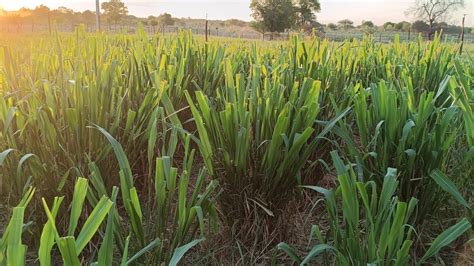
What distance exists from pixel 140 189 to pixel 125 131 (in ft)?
0.87

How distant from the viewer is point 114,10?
166 feet

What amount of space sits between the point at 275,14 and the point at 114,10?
18.8 meters

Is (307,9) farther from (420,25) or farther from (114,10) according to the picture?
(114,10)

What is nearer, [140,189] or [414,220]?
[414,220]

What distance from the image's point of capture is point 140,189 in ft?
4.58

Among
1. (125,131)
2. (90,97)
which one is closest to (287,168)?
(125,131)

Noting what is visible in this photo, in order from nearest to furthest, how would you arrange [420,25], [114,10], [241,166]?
[241,166] → [420,25] → [114,10]

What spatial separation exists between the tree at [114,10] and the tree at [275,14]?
52.9 feet

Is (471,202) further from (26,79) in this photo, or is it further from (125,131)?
(26,79)

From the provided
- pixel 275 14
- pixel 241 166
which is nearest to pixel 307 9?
pixel 275 14

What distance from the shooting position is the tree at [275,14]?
46.0 meters

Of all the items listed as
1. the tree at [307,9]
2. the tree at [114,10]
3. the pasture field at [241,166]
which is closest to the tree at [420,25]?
the tree at [307,9]

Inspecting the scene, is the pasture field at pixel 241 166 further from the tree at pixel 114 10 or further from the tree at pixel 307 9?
the tree at pixel 114 10

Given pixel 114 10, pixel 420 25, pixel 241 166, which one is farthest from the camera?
pixel 114 10
